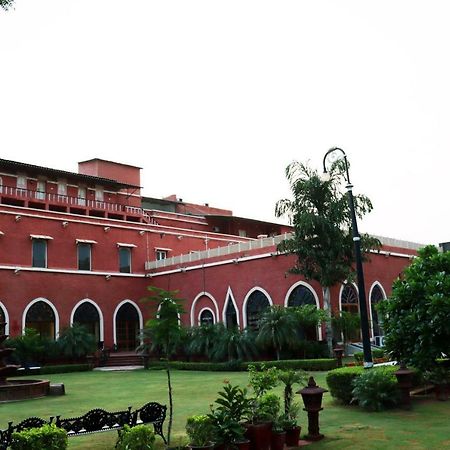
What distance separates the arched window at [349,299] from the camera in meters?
23.5

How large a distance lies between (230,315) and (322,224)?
8.17 meters

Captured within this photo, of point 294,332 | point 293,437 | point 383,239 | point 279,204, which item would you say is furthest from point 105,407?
point 383,239

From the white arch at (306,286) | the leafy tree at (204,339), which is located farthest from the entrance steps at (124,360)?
the white arch at (306,286)

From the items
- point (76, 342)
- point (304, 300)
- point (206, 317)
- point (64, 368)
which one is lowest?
point (64, 368)

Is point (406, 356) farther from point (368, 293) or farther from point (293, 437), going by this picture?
point (368, 293)

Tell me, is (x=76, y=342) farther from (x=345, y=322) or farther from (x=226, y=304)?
(x=345, y=322)

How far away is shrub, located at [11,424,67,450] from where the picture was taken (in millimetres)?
5422

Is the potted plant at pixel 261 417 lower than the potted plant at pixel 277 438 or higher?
higher

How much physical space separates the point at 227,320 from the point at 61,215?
32.4 feet

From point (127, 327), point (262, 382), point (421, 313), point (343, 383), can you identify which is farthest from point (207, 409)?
point (127, 327)

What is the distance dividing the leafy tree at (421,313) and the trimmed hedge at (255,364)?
19.8 ft

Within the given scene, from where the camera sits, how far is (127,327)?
30094 millimetres

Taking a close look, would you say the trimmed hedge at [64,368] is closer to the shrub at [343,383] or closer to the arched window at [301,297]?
the arched window at [301,297]

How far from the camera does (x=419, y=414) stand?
9336 millimetres
